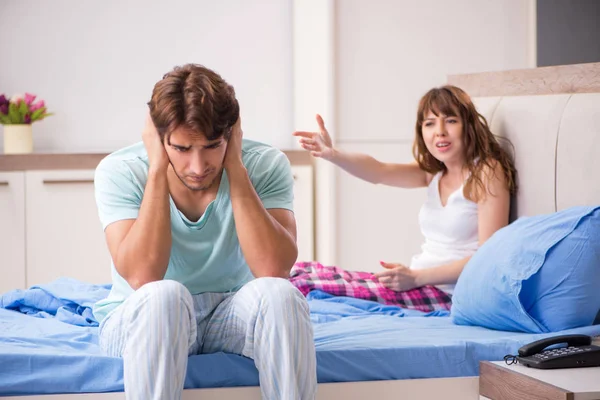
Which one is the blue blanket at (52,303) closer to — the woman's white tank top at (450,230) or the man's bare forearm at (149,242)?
the man's bare forearm at (149,242)

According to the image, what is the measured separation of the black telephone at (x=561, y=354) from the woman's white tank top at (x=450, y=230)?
768 mm

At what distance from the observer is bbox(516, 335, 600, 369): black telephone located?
2.02 meters

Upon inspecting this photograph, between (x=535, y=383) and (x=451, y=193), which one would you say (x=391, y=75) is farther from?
(x=535, y=383)

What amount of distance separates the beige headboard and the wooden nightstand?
66 cm

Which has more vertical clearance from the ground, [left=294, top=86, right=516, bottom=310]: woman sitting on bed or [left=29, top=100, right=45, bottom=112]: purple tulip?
[left=29, top=100, right=45, bottom=112]: purple tulip

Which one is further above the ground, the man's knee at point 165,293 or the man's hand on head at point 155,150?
the man's hand on head at point 155,150

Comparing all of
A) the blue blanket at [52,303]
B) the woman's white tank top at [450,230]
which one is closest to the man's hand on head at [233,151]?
the blue blanket at [52,303]

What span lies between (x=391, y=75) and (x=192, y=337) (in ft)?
8.69

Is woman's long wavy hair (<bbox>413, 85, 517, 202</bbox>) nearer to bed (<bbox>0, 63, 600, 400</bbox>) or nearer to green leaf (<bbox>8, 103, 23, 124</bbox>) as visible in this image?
bed (<bbox>0, 63, 600, 400</bbox>)

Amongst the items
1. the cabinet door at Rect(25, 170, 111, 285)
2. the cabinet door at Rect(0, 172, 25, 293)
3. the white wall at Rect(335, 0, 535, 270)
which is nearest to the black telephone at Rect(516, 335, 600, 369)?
the white wall at Rect(335, 0, 535, 270)

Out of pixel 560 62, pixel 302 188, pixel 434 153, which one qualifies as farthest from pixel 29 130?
pixel 560 62

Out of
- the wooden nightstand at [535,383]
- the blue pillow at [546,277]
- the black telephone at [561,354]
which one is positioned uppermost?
the blue pillow at [546,277]

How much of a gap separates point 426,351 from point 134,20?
3.18 metres

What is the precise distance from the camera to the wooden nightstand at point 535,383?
184 centimetres
